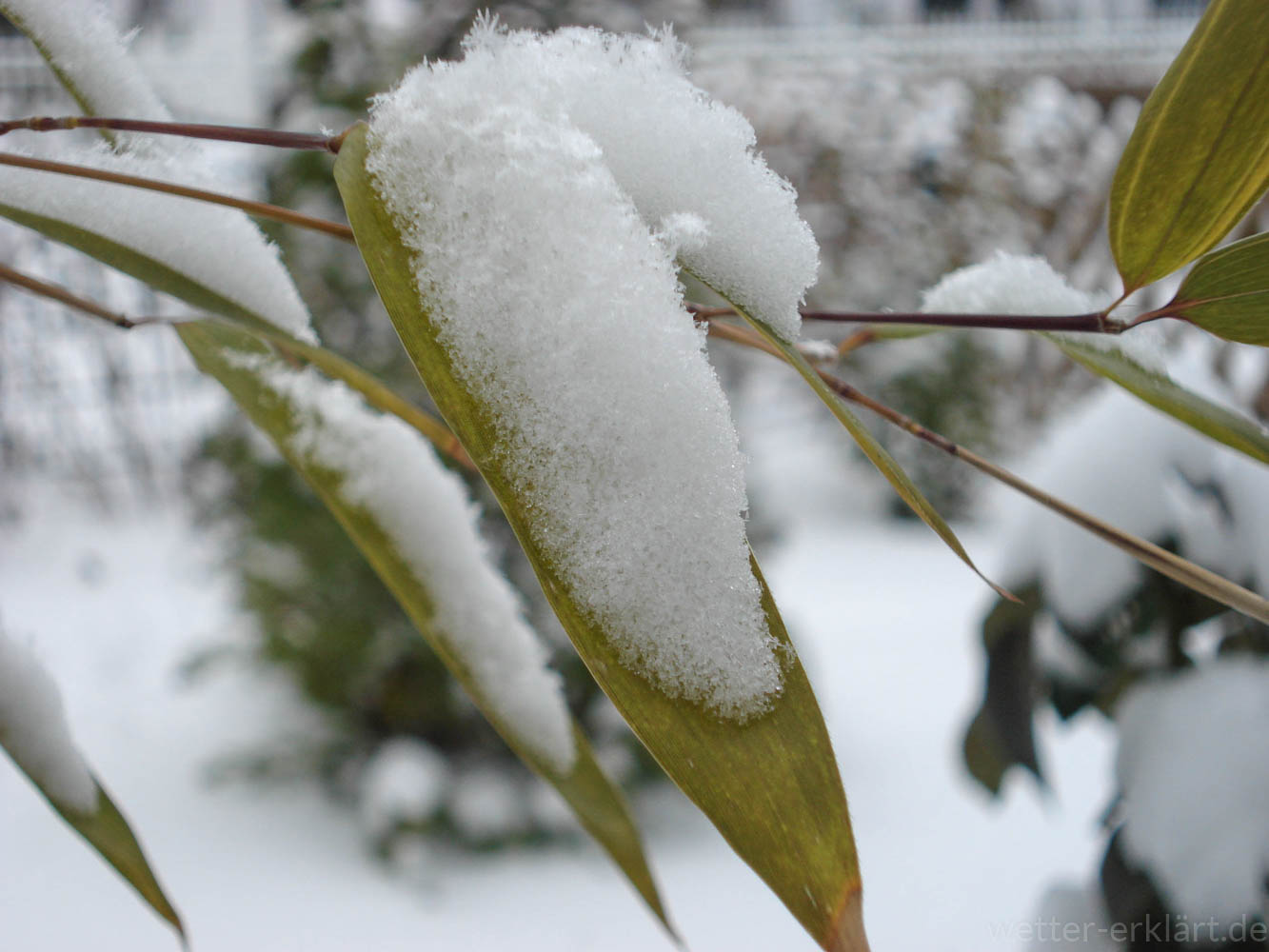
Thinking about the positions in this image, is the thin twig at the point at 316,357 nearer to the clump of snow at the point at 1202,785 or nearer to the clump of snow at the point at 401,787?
the clump of snow at the point at 1202,785

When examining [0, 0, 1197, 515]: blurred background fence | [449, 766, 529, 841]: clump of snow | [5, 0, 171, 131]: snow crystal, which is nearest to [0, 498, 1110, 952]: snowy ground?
[449, 766, 529, 841]: clump of snow

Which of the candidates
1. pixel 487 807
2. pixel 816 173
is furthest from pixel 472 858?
pixel 816 173

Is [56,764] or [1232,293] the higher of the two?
[1232,293]

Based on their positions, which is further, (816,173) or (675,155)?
(816,173)

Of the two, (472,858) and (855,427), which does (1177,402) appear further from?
(472,858)


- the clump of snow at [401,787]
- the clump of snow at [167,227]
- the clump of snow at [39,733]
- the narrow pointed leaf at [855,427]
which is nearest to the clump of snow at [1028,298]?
the narrow pointed leaf at [855,427]

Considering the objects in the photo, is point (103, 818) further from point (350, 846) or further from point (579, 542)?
point (350, 846)
